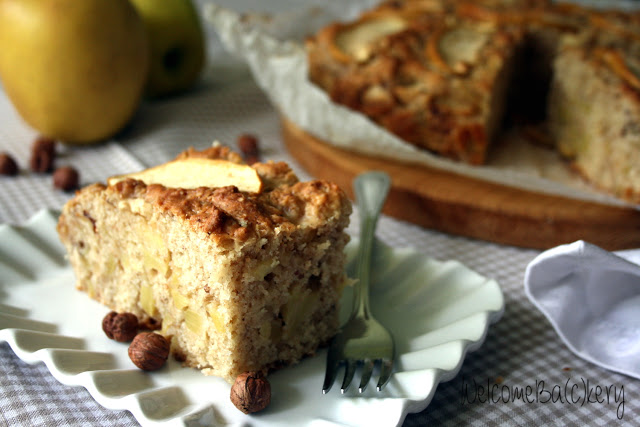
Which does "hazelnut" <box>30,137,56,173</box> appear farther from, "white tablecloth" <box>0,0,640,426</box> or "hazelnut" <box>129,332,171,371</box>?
"hazelnut" <box>129,332,171,371</box>

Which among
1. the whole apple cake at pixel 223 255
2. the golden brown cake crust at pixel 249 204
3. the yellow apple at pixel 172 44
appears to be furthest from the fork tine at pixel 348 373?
the yellow apple at pixel 172 44

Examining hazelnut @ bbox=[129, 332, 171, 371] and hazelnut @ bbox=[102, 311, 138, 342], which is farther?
hazelnut @ bbox=[102, 311, 138, 342]

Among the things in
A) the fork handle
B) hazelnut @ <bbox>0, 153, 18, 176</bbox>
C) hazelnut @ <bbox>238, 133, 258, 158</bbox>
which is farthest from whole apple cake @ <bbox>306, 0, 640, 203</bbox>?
hazelnut @ <bbox>0, 153, 18, 176</bbox>

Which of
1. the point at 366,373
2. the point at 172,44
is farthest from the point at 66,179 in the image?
the point at 366,373

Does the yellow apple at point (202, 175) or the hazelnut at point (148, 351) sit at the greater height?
the yellow apple at point (202, 175)

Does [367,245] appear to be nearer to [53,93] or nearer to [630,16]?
[53,93]

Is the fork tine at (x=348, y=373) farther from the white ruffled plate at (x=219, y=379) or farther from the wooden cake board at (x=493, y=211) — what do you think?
the wooden cake board at (x=493, y=211)
